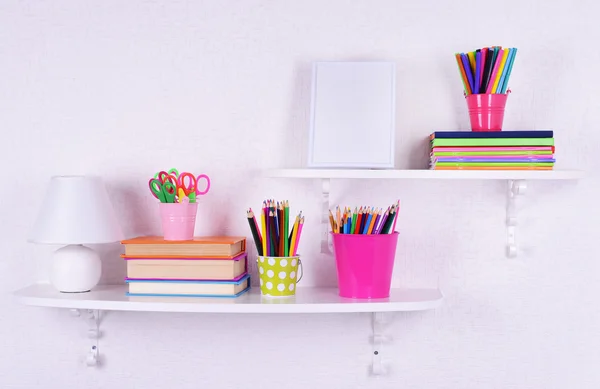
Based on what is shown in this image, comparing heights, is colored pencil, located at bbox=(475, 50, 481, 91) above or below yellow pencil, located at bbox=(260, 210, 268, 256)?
above

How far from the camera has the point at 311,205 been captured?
→ 4.89ft

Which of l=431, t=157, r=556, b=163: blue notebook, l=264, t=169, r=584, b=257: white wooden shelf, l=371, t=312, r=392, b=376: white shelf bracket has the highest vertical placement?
l=431, t=157, r=556, b=163: blue notebook

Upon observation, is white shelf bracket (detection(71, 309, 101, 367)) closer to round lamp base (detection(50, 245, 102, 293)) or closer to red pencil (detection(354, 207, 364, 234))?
round lamp base (detection(50, 245, 102, 293))

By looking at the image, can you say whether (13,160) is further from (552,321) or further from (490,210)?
(552,321)

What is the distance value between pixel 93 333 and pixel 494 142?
94 cm

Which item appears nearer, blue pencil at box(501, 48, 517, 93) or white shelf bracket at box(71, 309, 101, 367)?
blue pencil at box(501, 48, 517, 93)

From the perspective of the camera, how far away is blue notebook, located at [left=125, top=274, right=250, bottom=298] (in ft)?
4.46

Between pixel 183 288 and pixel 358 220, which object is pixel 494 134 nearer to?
pixel 358 220

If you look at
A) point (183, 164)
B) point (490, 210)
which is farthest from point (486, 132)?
point (183, 164)

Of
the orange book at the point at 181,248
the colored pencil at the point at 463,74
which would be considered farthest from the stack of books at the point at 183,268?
the colored pencil at the point at 463,74

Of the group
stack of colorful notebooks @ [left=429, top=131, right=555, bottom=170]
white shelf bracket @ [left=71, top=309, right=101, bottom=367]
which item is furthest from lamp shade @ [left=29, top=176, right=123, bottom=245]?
stack of colorful notebooks @ [left=429, top=131, right=555, bottom=170]

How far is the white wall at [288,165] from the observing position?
1.47m

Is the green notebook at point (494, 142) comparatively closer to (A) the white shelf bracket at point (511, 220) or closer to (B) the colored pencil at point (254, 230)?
(A) the white shelf bracket at point (511, 220)

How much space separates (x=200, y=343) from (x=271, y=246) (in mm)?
310
